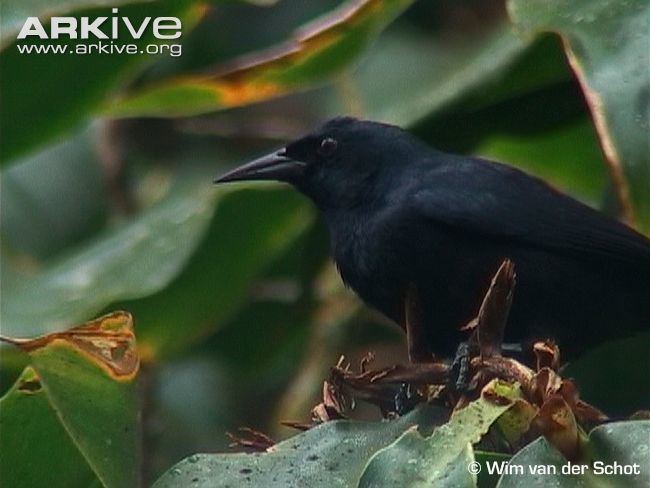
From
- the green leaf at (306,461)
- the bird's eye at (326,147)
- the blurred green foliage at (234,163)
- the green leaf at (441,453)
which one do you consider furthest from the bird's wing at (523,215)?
the green leaf at (441,453)

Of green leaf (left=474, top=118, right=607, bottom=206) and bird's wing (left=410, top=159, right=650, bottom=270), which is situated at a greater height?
bird's wing (left=410, top=159, right=650, bottom=270)

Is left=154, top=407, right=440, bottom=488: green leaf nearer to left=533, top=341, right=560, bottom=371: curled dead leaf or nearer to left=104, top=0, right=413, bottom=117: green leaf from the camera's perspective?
left=533, top=341, right=560, bottom=371: curled dead leaf

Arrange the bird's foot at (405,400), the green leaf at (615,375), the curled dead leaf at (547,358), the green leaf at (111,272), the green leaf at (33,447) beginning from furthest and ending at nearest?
the green leaf at (111,272), the green leaf at (615,375), the green leaf at (33,447), the bird's foot at (405,400), the curled dead leaf at (547,358)

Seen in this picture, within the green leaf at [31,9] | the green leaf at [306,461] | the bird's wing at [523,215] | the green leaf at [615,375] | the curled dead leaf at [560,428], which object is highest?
the curled dead leaf at [560,428]

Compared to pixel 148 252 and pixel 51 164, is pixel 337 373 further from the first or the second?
pixel 51 164

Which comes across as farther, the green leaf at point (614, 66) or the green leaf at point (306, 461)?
the green leaf at point (614, 66)

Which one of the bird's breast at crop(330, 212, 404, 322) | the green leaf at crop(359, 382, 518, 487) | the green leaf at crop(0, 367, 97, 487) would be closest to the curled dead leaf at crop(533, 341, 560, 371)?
the green leaf at crop(359, 382, 518, 487)

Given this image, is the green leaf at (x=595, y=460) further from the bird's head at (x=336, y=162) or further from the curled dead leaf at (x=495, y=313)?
the bird's head at (x=336, y=162)
